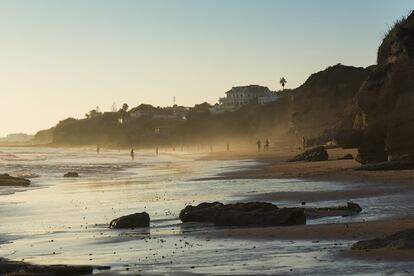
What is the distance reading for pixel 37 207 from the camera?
26266 millimetres

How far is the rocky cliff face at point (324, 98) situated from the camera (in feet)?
Answer: 364

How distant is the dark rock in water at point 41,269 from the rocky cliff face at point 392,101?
26.2 metres

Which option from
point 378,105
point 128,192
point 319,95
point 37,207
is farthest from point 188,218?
point 319,95

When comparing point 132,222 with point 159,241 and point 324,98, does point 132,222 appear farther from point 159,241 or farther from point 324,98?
point 324,98

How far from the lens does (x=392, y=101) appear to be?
36.8 meters

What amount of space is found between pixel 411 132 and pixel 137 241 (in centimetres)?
2243

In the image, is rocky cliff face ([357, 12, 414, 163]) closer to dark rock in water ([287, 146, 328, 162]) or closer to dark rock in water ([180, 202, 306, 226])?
dark rock in water ([287, 146, 328, 162])

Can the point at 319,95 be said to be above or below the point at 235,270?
above

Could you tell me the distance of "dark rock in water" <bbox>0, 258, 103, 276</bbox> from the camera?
441 inches

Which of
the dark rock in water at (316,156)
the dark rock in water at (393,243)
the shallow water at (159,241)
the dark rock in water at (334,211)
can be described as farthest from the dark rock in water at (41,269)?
the dark rock in water at (316,156)

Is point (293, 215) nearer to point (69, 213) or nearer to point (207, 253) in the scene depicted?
point (207, 253)

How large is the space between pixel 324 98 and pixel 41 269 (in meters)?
107

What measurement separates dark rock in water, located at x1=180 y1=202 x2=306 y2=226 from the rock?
256 inches

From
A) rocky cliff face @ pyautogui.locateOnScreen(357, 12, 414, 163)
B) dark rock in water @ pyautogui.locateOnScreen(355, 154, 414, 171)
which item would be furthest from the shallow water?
rocky cliff face @ pyautogui.locateOnScreen(357, 12, 414, 163)
